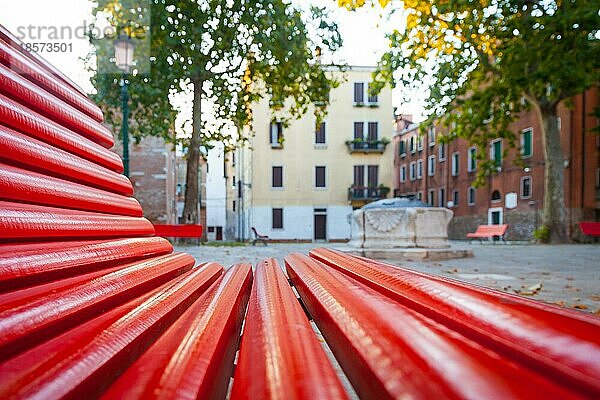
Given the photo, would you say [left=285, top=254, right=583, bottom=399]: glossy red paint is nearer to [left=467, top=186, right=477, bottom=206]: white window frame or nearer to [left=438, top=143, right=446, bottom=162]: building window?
[left=467, top=186, right=477, bottom=206]: white window frame

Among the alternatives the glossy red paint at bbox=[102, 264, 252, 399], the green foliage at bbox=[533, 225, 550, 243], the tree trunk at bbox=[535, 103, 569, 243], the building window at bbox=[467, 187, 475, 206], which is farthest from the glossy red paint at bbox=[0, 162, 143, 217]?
the building window at bbox=[467, 187, 475, 206]

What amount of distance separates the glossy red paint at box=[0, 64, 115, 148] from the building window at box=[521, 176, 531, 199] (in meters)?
27.5

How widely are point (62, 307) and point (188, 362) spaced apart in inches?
12.6

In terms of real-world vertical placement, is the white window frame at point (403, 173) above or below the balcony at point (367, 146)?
below

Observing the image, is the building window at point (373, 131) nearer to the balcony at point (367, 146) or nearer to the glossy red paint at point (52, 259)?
the balcony at point (367, 146)

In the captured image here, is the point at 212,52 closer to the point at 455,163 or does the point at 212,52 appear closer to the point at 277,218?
the point at 277,218

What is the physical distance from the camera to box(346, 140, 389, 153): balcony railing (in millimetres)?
30938

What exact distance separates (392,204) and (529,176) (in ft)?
65.8

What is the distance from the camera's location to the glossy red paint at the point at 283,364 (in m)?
0.64

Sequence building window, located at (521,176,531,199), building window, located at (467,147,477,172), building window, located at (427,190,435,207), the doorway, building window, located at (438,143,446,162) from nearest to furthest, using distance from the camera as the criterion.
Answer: building window, located at (521,176,531,199), the doorway, building window, located at (467,147,477,172), building window, located at (438,143,446,162), building window, located at (427,190,435,207)

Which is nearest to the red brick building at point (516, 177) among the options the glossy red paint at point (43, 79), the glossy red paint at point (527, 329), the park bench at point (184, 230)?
the park bench at point (184, 230)

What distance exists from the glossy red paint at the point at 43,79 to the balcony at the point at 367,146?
2900 centimetres

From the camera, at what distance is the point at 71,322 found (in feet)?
3.01

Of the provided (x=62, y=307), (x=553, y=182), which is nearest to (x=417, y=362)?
(x=62, y=307)
